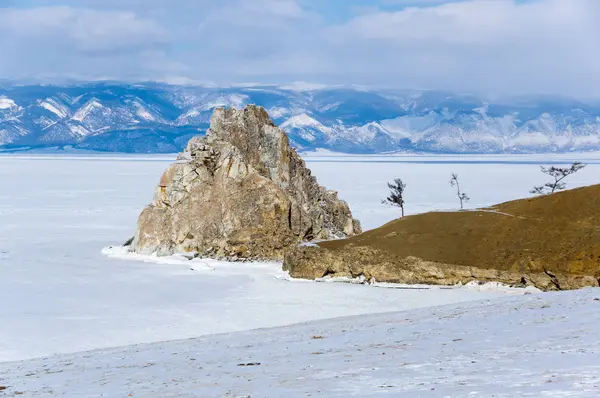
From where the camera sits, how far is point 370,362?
46.1ft

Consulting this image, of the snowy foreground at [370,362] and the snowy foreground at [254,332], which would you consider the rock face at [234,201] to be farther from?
the snowy foreground at [370,362]

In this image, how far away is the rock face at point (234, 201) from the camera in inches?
1560

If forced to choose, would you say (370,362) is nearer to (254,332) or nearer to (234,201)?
(254,332)

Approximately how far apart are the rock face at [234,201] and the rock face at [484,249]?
524 centimetres

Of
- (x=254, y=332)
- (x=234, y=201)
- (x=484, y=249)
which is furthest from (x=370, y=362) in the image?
(x=234, y=201)

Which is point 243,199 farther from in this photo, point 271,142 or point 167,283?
point 167,283

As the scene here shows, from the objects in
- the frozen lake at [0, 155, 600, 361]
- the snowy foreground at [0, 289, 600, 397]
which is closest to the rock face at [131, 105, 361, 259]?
the frozen lake at [0, 155, 600, 361]

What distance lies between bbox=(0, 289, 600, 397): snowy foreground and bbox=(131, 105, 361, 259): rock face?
1874 cm

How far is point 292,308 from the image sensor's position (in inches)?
1080

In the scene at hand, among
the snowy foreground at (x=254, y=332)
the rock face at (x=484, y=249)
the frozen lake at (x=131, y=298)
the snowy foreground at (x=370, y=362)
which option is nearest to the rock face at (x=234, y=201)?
the snowy foreground at (x=254, y=332)

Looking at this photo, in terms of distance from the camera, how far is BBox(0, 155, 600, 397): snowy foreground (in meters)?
12.5

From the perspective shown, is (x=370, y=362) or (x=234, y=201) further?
(x=234, y=201)

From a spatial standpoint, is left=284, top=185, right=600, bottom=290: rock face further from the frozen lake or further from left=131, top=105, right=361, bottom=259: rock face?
left=131, top=105, right=361, bottom=259: rock face

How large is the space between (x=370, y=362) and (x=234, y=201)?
2746cm
